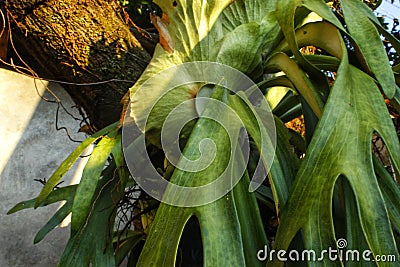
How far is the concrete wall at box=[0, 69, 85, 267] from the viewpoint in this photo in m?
1.57

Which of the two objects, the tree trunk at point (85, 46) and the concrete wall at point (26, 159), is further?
the concrete wall at point (26, 159)

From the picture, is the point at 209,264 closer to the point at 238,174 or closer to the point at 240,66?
the point at 238,174

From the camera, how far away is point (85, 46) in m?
1.28

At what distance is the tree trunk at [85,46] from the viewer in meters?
1.26

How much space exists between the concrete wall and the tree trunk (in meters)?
0.34

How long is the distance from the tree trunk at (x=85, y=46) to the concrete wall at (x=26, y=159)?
340 millimetres

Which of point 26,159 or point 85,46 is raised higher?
point 85,46

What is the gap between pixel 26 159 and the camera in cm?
164

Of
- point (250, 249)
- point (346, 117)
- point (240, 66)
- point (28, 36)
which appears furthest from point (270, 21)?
point (28, 36)

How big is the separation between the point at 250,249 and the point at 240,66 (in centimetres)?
37

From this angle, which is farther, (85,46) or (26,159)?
(26,159)

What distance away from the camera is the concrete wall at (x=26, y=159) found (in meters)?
1.57

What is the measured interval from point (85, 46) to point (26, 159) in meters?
0.54

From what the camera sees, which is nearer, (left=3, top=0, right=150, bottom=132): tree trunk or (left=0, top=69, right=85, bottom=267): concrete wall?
(left=3, top=0, right=150, bottom=132): tree trunk
